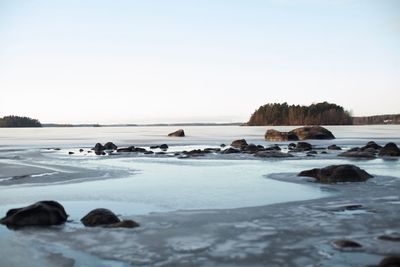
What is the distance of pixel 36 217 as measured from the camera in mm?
8141

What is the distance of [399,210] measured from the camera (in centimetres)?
895

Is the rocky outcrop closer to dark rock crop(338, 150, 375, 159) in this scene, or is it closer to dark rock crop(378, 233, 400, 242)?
dark rock crop(378, 233, 400, 242)

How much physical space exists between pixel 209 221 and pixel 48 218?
9.65 ft

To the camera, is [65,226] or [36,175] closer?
[65,226]

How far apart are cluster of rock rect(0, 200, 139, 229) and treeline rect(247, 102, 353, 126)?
4916 inches

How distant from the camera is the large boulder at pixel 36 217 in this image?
26.4 ft

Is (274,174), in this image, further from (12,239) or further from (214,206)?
(12,239)

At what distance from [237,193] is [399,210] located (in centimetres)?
402

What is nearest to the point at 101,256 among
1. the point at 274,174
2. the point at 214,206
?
the point at 214,206

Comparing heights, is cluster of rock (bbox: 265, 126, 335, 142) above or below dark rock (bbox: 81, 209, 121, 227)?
above

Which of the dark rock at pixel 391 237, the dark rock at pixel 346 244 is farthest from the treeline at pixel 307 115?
the dark rock at pixel 346 244

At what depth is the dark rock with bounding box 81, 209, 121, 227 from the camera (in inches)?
314

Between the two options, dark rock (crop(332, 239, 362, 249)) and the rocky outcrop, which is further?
the rocky outcrop

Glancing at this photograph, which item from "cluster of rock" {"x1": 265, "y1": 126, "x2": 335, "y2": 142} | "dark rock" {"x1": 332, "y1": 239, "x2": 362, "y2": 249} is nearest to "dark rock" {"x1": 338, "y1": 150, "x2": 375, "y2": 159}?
"dark rock" {"x1": 332, "y1": 239, "x2": 362, "y2": 249}
